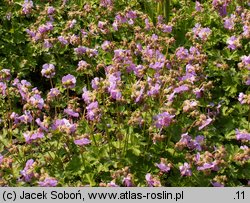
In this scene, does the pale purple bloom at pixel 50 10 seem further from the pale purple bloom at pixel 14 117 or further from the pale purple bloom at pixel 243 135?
the pale purple bloom at pixel 243 135

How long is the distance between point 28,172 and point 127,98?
1.17 metres

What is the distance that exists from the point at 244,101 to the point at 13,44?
234 cm

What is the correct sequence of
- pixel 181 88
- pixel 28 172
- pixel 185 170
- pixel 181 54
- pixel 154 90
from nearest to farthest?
1. pixel 28 172
2. pixel 185 170
3. pixel 154 90
4. pixel 181 88
5. pixel 181 54

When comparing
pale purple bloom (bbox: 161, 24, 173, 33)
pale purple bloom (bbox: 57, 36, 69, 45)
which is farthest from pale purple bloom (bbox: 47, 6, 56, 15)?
pale purple bloom (bbox: 161, 24, 173, 33)

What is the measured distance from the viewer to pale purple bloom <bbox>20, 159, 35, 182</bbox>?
10.5ft

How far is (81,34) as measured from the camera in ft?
16.1

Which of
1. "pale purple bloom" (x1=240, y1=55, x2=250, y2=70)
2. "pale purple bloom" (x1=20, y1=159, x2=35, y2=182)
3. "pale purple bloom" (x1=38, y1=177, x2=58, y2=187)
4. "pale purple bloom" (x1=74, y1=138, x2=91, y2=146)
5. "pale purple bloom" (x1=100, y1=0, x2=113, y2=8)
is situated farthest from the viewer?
"pale purple bloom" (x1=100, y1=0, x2=113, y2=8)

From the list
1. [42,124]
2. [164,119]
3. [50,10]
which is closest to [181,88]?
[164,119]

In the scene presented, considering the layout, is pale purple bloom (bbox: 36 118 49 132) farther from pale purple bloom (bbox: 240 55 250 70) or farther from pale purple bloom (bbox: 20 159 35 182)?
pale purple bloom (bbox: 240 55 250 70)

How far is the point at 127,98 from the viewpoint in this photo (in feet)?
13.4

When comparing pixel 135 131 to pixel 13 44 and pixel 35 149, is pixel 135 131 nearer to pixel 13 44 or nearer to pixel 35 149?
pixel 35 149

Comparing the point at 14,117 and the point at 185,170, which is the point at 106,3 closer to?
the point at 14,117

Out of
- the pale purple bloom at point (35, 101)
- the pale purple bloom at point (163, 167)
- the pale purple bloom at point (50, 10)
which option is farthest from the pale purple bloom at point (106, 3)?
the pale purple bloom at point (163, 167)
